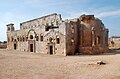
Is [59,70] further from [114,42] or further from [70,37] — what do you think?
[114,42]

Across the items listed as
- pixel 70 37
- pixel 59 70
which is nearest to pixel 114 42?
pixel 70 37

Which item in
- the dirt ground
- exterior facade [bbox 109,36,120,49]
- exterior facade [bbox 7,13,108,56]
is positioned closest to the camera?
the dirt ground

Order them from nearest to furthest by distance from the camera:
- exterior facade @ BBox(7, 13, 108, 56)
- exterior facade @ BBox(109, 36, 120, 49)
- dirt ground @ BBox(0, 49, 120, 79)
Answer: dirt ground @ BBox(0, 49, 120, 79), exterior facade @ BBox(7, 13, 108, 56), exterior facade @ BBox(109, 36, 120, 49)

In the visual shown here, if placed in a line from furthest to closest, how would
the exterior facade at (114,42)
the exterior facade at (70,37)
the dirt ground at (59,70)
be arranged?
1. the exterior facade at (114,42)
2. the exterior facade at (70,37)
3. the dirt ground at (59,70)

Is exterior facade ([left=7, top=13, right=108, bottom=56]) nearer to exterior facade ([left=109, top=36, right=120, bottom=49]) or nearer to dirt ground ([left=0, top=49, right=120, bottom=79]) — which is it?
dirt ground ([left=0, top=49, right=120, bottom=79])

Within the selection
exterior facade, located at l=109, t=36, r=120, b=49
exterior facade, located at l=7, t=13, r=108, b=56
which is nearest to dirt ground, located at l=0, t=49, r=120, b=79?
exterior facade, located at l=7, t=13, r=108, b=56

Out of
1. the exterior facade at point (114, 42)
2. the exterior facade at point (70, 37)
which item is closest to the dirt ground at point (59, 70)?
the exterior facade at point (70, 37)

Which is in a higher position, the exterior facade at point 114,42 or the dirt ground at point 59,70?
the exterior facade at point 114,42

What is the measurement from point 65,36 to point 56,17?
9.87m

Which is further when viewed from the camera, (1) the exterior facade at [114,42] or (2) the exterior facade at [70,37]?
(1) the exterior facade at [114,42]

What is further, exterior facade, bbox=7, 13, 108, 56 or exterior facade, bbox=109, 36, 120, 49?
exterior facade, bbox=109, 36, 120, 49

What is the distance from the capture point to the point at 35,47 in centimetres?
3306

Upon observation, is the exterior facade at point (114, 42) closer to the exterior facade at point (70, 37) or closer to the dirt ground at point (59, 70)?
the exterior facade at point (70, 37)

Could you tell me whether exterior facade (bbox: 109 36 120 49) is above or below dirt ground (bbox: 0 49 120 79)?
above
